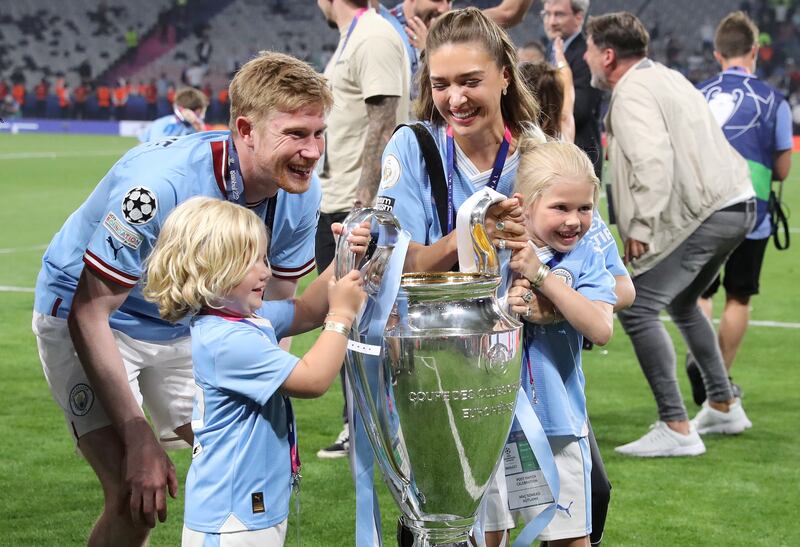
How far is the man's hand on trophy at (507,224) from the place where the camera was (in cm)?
270

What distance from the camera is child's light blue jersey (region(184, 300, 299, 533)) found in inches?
105

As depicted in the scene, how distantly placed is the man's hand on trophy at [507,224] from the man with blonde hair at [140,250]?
23.9 inches

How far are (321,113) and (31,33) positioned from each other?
4479 cm

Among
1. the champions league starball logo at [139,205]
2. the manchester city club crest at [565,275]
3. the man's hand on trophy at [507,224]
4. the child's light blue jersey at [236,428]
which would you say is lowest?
the child's light blue jersey at [236,428]

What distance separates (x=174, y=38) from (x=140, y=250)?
41.7m

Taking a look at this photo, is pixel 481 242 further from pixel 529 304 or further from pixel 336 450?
pixel 336 450

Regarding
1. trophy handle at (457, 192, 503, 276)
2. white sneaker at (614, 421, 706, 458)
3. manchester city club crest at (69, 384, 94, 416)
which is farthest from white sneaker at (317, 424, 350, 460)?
trophy handle at (457, 192, 503, 276)

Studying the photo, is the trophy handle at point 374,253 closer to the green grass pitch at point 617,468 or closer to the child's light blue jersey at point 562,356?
the child's light blue jersey at point 562,356

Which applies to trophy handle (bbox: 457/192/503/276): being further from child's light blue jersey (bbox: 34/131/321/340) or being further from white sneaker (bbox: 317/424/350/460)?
white sneaker (bbox: 317/424/350/460)

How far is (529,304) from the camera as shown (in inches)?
113

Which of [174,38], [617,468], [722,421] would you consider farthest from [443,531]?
[174,38]

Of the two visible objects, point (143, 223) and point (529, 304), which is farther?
point (143, 223)

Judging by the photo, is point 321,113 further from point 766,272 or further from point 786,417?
point 766,272

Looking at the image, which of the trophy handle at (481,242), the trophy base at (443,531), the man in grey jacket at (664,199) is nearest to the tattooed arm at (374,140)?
the man in grey jacket at (664,199)
